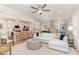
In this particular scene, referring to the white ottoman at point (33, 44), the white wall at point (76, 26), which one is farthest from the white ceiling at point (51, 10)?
the white ottoman at point (33, 44)

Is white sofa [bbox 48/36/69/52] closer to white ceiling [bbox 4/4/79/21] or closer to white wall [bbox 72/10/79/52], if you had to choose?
white wall [bbox 72/10/79/52]

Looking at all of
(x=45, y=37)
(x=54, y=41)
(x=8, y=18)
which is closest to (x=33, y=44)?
(x=45, y=37)

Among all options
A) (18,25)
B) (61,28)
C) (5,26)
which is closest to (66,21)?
(61,28)

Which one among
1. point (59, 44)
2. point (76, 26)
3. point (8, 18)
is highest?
point (8, 18)

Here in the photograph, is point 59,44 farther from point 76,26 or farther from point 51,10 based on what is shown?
point 51,10

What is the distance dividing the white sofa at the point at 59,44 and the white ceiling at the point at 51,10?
0.50 meters

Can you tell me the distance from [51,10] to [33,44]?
2.69ft

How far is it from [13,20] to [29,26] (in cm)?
36

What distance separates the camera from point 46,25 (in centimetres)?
216

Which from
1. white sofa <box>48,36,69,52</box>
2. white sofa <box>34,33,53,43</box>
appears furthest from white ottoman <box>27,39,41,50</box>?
white sofa <box>48,36,69,52</box>

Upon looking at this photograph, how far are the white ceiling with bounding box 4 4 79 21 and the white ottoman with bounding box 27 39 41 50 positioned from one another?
0.47 metres

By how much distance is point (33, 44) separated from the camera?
6.91 ft
